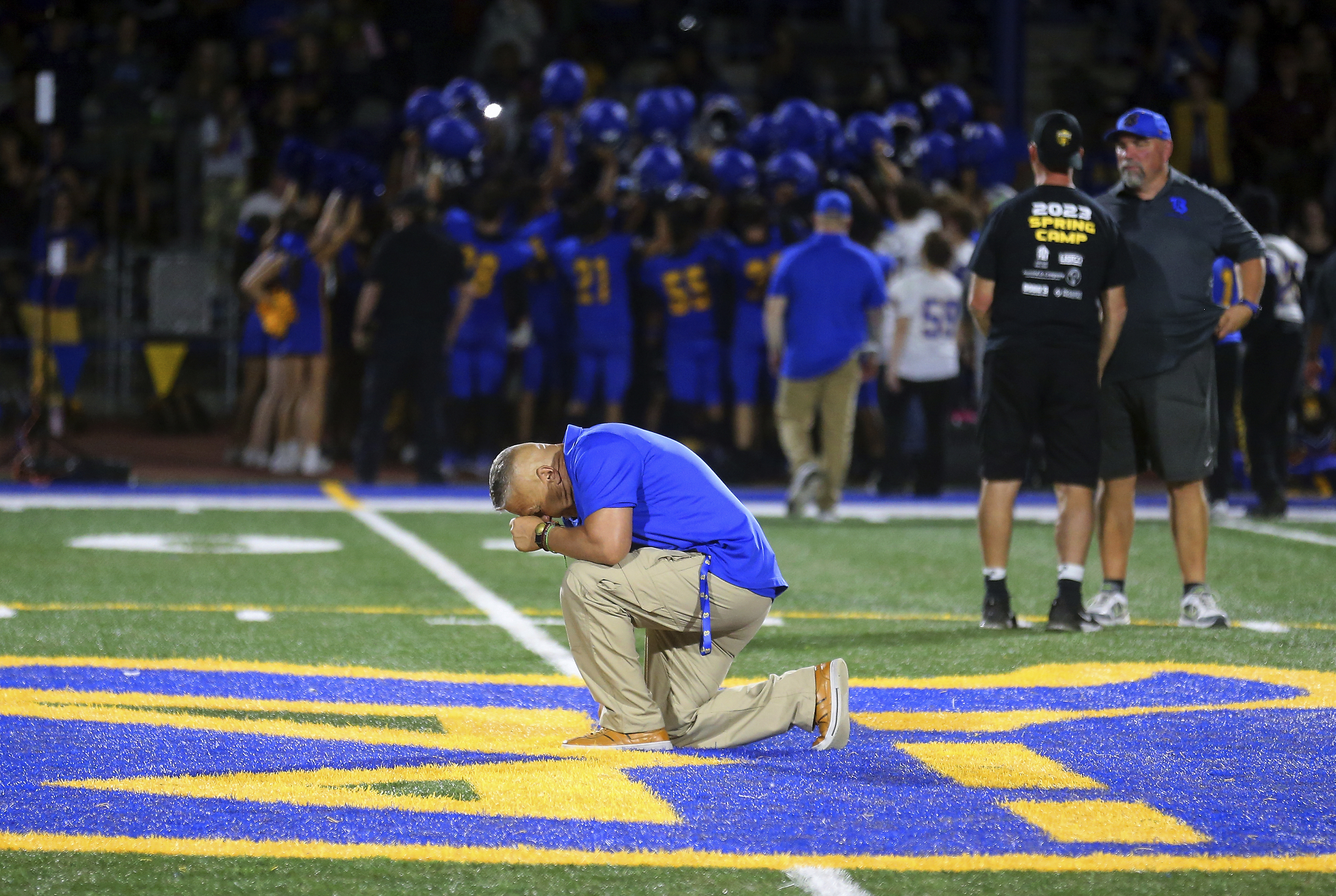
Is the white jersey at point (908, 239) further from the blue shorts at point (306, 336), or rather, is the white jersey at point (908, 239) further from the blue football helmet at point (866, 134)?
the blue shorts at point (306, 336)

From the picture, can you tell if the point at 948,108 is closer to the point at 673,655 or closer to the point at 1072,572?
the point at 1072,572

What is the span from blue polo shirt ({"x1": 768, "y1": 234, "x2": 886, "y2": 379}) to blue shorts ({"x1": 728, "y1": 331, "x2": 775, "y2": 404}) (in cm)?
296

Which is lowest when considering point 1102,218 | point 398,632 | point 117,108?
point 398,632

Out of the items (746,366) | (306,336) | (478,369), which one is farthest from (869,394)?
(306,336)

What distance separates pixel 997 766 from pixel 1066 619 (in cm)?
267

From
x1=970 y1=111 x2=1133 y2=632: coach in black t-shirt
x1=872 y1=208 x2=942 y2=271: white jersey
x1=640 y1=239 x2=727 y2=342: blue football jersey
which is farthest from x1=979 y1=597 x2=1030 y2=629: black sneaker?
x1=640 y1=239 x2=727 y2=342: blue football jersey

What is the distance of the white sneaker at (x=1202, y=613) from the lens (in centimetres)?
765

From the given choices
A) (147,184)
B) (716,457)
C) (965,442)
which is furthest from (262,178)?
(965,442)

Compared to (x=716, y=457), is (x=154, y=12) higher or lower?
higher

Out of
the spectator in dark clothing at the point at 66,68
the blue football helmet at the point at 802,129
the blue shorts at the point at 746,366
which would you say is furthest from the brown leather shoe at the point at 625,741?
the blue football helmet at the point at 802,129

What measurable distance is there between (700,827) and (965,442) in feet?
35.4

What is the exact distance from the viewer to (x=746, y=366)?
1485cm

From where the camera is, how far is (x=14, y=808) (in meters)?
4.30

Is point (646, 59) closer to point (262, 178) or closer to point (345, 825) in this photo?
point (262, 178)
